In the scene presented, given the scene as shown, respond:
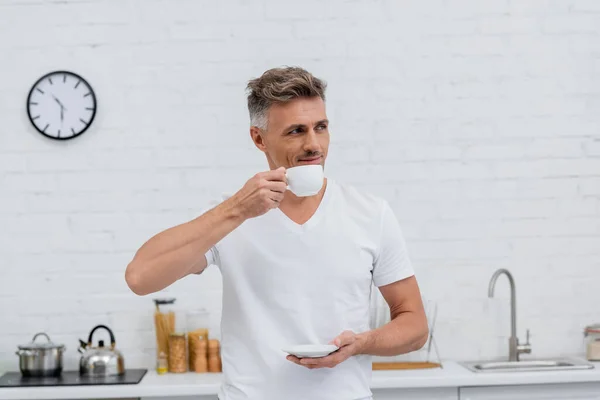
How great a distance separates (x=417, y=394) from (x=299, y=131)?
1.50m

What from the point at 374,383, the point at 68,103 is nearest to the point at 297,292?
the point at 374,383

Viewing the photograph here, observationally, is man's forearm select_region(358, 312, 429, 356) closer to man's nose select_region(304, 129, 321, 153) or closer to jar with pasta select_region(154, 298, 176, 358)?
man's nose select_region(304, 129, 321, 153)

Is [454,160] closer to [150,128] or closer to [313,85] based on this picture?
[150,128]

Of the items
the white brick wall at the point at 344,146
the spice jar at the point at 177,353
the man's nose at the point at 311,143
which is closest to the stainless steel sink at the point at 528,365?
the white brick wall at the point at 344,146

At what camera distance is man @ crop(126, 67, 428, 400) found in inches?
71.0

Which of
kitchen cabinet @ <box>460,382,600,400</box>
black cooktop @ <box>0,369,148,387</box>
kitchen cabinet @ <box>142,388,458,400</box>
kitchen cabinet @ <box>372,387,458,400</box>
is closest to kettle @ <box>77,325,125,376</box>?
black cooktop @ <box>0,369,148,387</box>

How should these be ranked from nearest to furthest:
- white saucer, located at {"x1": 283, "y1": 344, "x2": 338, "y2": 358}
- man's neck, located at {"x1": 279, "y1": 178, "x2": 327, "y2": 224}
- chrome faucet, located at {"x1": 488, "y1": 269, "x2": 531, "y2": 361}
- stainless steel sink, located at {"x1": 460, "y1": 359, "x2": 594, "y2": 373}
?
white saucer, located at {"x1": 283, "y1": 344, "x2": 338, "y2": 358} < man's neck, located at {"x1": 279, "y1": 178, "x2": 327, "y2": 224} < stainless steel sink, located at {"x1": 460, "y1": 359, "x2": 594, "y2": 373} < chrome faucet, located at {"x1": 488, "y1": 269, "x2": 531, "y2": 361}

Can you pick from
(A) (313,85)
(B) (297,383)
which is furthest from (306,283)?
(A) (313,85)

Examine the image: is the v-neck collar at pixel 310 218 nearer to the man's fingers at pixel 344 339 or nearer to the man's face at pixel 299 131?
the man's face at pixel 299 131

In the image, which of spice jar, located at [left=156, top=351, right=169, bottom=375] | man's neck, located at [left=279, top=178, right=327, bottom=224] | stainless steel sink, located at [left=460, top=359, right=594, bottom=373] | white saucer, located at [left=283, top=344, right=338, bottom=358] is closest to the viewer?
white saucer, located at [left=283, top=344, right=338, bottom=358]

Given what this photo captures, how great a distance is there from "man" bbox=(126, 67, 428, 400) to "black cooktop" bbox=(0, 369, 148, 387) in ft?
4.32

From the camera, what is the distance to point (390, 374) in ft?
10.3

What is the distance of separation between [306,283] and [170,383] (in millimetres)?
1374

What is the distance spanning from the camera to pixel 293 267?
74.9 inches
